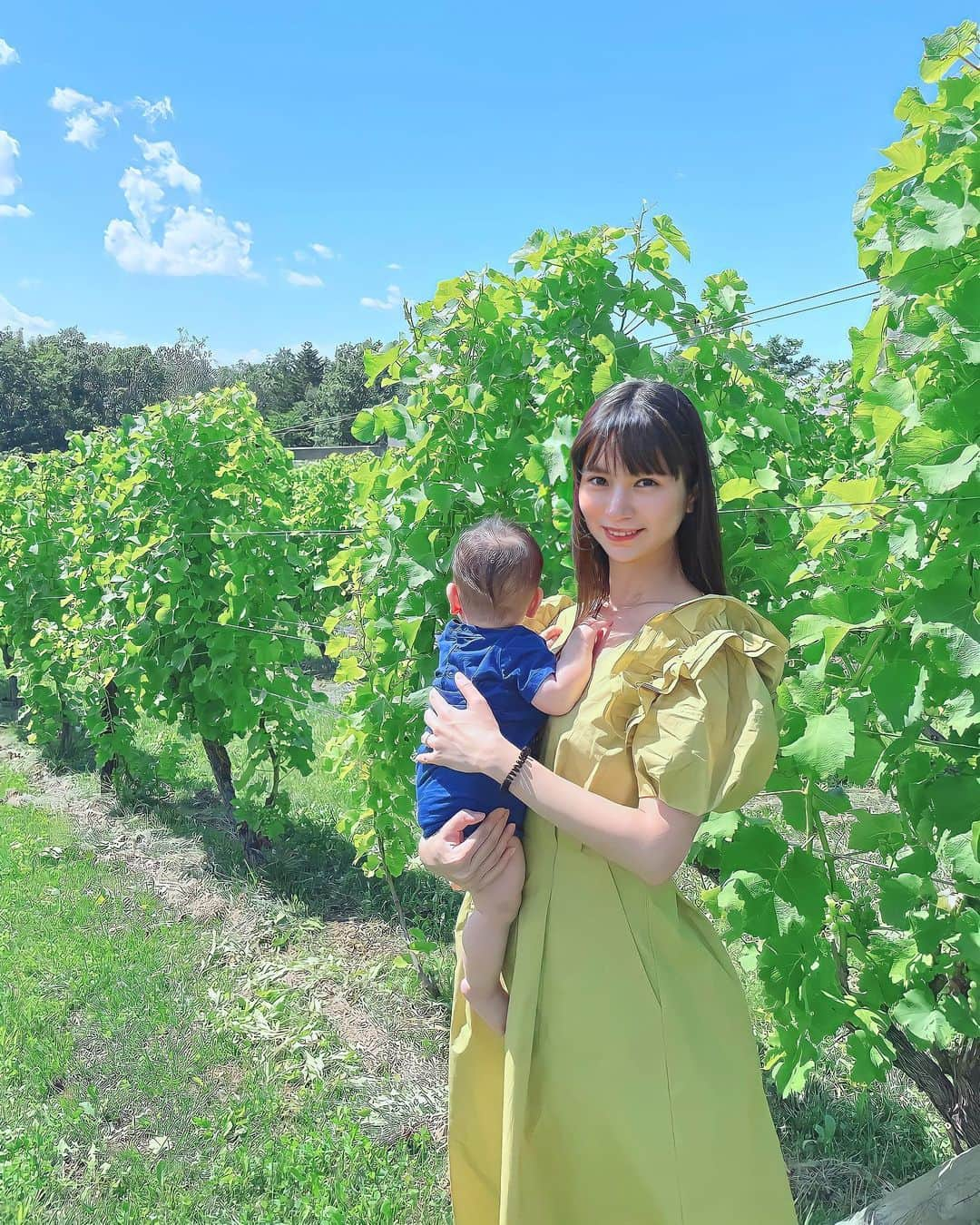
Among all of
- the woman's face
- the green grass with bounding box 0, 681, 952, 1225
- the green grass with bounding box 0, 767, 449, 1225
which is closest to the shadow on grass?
the green grass with bounding box 0, 681, 952, 1225

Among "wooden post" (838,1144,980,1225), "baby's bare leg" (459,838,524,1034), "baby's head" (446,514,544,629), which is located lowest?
"wooden post" (838,1144,980,1225)

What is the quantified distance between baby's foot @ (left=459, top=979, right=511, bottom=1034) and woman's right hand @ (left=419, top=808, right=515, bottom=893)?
202mm

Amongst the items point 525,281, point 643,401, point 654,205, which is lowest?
point 643,401

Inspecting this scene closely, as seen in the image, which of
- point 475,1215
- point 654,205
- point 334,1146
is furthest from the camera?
point 334,1146

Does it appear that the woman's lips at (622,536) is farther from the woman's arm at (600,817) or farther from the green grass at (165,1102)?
the green grass at (165,1102)

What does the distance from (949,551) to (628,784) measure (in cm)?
62

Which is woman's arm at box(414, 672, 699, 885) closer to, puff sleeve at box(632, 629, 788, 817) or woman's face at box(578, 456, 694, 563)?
puff sleeve at box(632, 629, 788, 817)

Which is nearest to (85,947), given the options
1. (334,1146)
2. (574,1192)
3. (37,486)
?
(334,1146)

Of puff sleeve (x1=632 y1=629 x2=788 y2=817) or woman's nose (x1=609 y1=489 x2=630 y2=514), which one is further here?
woman's nose (x1=609 y1=489 x2=630 y2=514)

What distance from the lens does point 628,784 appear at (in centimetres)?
135

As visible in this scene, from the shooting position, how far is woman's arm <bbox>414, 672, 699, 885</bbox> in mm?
1250

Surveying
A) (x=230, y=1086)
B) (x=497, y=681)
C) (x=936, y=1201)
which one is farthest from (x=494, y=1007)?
(x=230, y=1086)

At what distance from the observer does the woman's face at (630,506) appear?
4.54ft

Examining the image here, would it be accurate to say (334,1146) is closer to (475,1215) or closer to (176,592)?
(475,1215)
